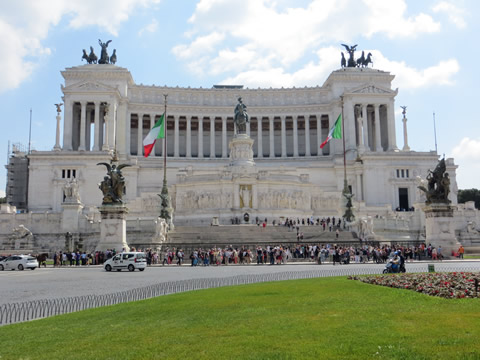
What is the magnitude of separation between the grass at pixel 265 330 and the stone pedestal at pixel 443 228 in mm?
28478

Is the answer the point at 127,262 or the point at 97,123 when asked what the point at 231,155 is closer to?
the point at 97,123

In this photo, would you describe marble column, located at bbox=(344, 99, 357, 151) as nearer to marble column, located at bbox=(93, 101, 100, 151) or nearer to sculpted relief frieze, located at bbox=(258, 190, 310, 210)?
sculpted relief frieze, located at bbox=(258, 190, 310, 210)

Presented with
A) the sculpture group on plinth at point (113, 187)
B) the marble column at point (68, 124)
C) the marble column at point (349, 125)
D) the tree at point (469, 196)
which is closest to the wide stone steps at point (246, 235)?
the sculpture group on plinth at point (113, 187)

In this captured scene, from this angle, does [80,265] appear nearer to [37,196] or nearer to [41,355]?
[41,355]

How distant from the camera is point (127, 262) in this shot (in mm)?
34562

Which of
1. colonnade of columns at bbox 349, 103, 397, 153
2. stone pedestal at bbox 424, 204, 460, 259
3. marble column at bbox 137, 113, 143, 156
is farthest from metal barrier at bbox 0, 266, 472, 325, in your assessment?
marble column at bbox 137, 113, 143, 156

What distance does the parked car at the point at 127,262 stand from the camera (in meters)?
34.5

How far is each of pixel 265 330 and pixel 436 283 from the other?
10042 millimetres

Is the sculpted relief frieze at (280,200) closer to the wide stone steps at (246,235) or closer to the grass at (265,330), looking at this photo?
the wide stone steps at (246,235)

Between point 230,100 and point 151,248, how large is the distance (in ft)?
225

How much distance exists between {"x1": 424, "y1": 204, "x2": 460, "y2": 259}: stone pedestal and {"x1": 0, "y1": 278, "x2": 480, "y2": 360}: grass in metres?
28.5

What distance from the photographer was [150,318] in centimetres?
1416

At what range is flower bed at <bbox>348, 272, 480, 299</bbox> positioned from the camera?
1659 centimetres

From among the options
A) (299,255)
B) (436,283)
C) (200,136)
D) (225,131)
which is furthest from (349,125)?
(436,283)
